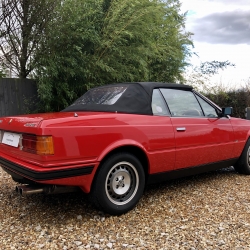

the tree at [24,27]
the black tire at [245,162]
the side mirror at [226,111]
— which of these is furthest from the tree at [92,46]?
the black tire at [245,162]

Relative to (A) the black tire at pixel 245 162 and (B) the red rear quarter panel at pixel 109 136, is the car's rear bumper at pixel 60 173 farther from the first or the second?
(A) the black tire at pixel 245 162

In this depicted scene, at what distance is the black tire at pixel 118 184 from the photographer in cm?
259

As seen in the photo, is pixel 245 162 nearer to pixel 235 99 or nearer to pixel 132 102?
pixel 132 102

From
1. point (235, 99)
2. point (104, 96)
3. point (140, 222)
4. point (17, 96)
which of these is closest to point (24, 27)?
point (17, 96)

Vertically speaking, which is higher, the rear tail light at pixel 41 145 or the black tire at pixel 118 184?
the rear tail light at pixel 41 145

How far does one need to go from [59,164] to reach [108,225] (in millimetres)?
754

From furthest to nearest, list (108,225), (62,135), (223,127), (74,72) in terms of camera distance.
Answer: (74,72), (223,127), (108,225), (62,135)

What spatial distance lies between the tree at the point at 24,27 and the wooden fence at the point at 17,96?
0.51m

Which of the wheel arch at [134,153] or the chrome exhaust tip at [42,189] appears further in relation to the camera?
the wheel arch at [134,153]

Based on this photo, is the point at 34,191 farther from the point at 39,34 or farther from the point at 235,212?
the point at 39,34

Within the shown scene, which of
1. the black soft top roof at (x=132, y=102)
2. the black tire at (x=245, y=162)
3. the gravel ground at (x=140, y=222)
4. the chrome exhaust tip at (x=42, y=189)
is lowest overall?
the gravel ground at (x=140, y=222)

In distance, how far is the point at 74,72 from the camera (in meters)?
6.15

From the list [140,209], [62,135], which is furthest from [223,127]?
[62,135]

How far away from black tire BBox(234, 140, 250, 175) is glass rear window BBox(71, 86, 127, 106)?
7.19ft
